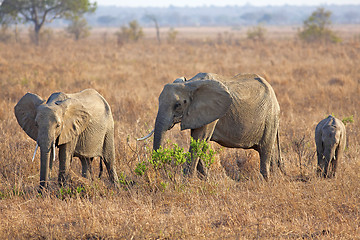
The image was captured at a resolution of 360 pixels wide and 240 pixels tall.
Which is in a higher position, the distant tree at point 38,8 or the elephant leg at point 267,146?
the distant tree at point 38,8

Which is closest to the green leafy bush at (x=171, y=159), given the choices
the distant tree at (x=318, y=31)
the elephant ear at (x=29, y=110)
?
the elephant ear at (x=29, y=110)

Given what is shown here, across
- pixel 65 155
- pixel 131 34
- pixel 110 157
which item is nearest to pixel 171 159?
pixel 110 157

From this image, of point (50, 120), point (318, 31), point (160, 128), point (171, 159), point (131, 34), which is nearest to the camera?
point (50, 120)

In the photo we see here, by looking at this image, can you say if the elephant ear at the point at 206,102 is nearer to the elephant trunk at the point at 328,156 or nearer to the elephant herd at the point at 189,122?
the elephant herd at the point at 189,122

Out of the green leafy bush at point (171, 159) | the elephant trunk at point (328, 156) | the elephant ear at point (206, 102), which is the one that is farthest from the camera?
the elephant trunk at point (328, 156)

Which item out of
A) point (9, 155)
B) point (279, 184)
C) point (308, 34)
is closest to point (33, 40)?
A: point (308, 34)

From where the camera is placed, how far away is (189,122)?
5.38 meters

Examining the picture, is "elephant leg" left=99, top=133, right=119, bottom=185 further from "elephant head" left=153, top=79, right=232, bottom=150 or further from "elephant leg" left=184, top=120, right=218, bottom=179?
"elephant leg" left=184, top=120, right=218, bottom=179

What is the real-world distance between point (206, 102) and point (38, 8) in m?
31.7

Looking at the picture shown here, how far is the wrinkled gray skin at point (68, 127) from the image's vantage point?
474 cm

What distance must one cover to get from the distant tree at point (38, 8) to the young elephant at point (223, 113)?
92.2 ft

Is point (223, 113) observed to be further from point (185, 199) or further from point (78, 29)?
point (78, 29)

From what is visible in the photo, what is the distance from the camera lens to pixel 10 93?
11586mm

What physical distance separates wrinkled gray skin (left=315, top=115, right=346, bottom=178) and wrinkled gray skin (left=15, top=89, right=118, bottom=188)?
287 cm
